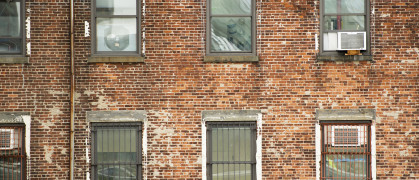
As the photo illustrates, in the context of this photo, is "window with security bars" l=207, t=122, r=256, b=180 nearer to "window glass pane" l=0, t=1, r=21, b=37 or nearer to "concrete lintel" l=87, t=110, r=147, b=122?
"concrete lintel" l=87, t=110, r=147, b=122

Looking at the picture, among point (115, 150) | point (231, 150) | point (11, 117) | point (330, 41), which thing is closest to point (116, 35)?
point (115, 150)

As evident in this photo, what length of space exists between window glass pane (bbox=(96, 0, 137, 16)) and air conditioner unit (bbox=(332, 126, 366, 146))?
201 inches

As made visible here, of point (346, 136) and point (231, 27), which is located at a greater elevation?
point (231, 27)

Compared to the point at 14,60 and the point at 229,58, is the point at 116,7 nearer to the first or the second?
the point at 14,60

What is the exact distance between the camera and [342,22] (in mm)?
10172

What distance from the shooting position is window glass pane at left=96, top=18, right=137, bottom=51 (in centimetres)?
1015

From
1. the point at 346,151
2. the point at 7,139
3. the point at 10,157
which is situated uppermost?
the point at 7,139

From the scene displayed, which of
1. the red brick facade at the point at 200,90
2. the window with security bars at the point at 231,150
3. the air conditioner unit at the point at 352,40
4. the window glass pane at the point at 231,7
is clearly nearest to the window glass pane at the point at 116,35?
the red brick facade at the point at 200,90

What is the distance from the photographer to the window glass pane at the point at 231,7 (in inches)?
401

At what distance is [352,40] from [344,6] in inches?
33.1

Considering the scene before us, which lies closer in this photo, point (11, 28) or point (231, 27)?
point (11, 28)

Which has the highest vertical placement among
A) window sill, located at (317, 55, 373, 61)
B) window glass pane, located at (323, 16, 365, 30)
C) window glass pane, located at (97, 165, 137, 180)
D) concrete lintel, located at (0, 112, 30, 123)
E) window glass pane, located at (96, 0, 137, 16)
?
window glass pane, located at (96, 0, 137, 16)

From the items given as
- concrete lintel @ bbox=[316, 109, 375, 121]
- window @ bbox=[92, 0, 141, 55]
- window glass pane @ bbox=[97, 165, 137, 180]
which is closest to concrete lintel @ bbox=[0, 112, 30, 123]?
window glass pane @ bbox=[97, 165, 137, 180]

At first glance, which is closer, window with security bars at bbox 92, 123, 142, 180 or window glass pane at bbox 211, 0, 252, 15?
window with security bars at bbox 92, 123, 142, 180
